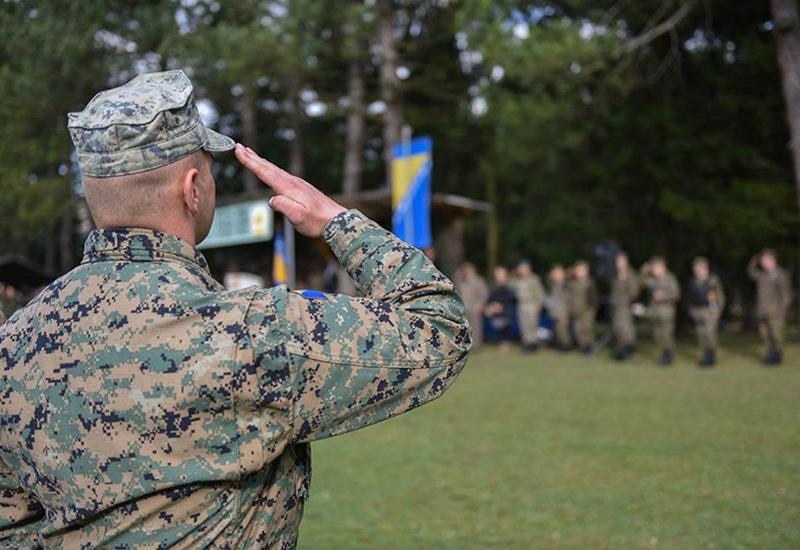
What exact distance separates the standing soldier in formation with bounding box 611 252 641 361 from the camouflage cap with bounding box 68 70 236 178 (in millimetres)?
18049

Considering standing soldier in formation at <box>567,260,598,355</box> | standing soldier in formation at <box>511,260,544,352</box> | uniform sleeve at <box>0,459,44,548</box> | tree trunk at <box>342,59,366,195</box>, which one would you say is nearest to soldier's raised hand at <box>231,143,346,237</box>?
uniform sleeve at <box>0,459,44,548</box>

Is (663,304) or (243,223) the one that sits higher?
(243,223)

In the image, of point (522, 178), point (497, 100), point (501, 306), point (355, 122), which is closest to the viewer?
point (497, 100)

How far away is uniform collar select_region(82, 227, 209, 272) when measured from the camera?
1778mm

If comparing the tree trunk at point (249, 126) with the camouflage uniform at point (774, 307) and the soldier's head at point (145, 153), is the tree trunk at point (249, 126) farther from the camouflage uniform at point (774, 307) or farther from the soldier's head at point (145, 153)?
the soldier's head at point (145, 153)

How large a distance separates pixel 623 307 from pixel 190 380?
18443 millimetres

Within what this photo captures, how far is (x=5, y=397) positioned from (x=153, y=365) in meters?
0.36

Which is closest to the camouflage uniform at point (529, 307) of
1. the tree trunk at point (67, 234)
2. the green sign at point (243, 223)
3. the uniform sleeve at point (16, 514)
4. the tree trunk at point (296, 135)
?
the green sign at point (243, 223)

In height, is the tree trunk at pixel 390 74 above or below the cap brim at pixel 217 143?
above

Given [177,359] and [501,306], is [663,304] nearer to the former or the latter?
[501,306]

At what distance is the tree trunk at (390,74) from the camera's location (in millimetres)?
24094

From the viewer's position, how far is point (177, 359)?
1.68 metres

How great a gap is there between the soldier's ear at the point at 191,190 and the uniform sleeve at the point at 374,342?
277 millimetres

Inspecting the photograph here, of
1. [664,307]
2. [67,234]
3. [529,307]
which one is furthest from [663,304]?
[67,234]
